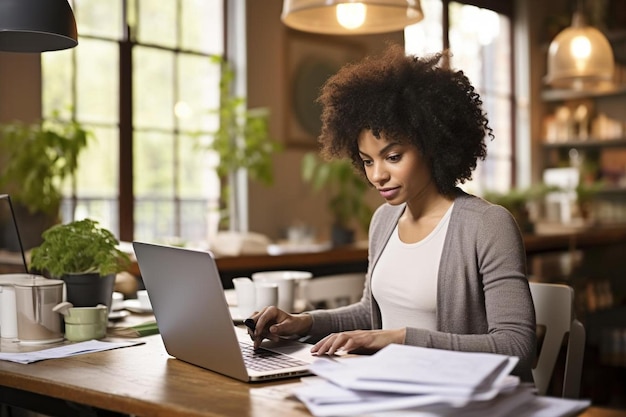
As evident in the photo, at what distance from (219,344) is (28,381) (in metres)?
0.41

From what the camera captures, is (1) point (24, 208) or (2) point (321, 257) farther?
(2) point (321, 257)

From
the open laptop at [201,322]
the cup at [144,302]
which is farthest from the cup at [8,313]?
the cup at [144,302]

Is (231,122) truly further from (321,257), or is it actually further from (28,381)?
(28,381)

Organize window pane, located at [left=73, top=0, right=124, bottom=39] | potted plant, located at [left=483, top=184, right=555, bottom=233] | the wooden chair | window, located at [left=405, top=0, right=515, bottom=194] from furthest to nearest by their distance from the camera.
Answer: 1. window, located at [left=405, top=0, right=515, bottom=194]
2. potted plant, located at [left=483, top=184, right=555, bottom=233]
3. window pane, located at [left=73, top=0, right=124, bottom=39]
4. the wooden chair

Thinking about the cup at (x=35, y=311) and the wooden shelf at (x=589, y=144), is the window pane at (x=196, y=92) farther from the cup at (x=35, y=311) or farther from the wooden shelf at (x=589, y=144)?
the wooden shelf at (x=589, y=144)

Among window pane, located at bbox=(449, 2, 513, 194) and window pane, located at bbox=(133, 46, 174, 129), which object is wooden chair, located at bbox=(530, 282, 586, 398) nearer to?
window pane, located at bbox=(133, 46, 174, 129)

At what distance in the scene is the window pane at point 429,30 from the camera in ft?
22.7

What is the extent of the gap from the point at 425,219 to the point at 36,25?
1.05 meters

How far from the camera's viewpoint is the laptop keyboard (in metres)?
1.62

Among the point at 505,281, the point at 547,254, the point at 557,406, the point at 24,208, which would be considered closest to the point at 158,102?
the point at 24,208

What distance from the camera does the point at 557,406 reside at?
1305 mm

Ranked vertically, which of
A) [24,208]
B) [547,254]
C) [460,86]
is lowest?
[547,254]

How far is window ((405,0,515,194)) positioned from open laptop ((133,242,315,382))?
17.7 ft

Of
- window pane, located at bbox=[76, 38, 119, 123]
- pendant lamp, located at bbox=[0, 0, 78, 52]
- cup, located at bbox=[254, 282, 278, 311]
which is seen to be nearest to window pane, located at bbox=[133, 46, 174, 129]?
window pane, located at bbox=[76, 38, 119, 123]
